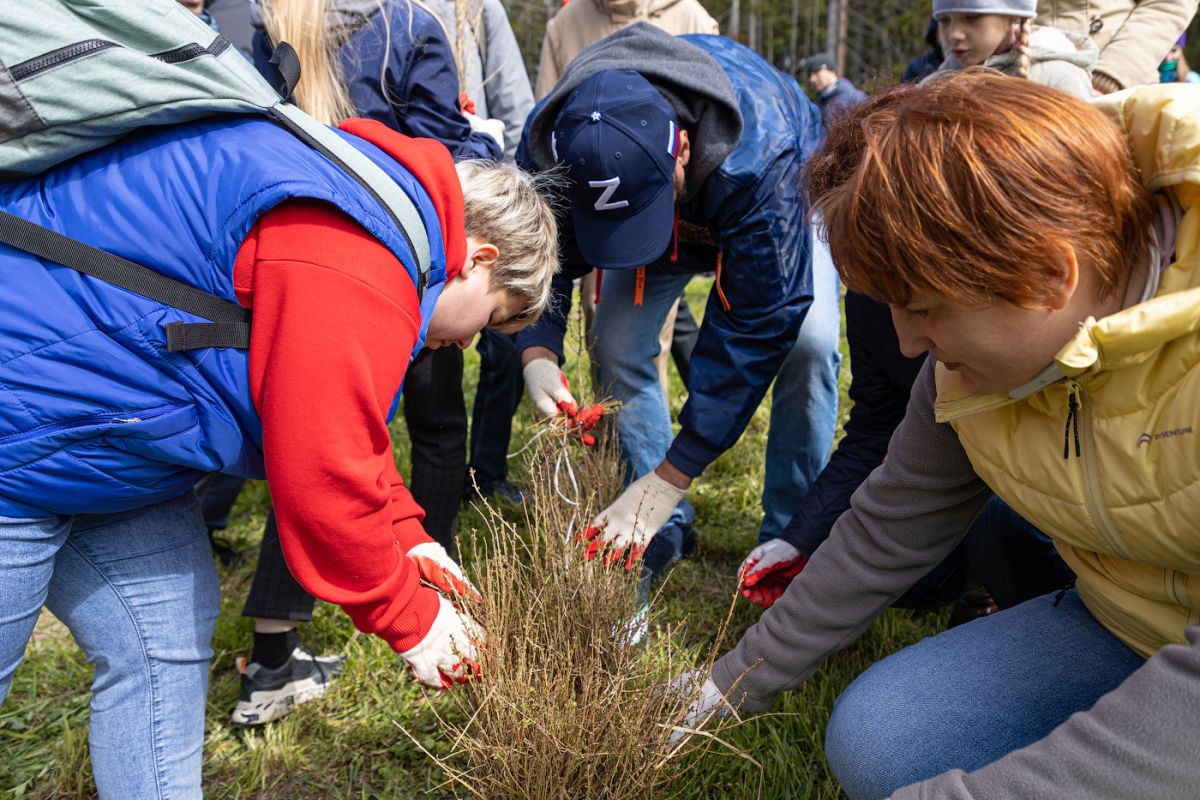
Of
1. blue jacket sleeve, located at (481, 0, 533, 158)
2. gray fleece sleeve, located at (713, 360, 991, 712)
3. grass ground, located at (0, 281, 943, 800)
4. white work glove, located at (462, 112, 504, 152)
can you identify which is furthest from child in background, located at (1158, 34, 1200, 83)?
gray fleece sleeve, located at (713, 360, 991, 712)

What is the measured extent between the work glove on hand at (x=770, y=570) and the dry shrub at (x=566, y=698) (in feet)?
1.21

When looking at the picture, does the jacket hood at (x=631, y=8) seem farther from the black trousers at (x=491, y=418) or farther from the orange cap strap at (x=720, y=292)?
the orange cap strap at (x=720, y=292)

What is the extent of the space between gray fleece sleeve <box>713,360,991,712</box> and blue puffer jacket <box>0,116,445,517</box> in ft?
3.05

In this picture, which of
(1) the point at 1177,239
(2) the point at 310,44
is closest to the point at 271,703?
(2) the point at 310,44

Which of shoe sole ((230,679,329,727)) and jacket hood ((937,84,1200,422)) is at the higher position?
jacket hood ((937,84,1200,422))

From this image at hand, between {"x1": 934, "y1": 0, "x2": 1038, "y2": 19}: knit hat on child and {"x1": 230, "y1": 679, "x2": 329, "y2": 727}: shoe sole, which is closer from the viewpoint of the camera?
{"x1": 230, "y1": 679, "x2": 329, "y2": 727}: shoe sole

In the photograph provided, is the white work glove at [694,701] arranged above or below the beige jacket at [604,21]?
below

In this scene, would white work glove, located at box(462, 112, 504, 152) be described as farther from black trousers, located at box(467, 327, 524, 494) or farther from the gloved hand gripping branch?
the gloved hand gripping branch

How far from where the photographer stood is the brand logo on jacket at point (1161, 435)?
118cm

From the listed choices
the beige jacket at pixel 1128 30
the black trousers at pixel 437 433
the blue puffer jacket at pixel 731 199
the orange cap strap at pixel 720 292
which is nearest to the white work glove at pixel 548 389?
the black trousers at pixel 437 433

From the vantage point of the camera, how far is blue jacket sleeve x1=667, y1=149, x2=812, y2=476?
2.27 meters

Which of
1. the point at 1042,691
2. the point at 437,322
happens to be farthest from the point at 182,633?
the point at 1042,691

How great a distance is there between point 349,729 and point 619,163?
1.47m

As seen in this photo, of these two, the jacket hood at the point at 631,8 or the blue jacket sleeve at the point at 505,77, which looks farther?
the jacket hood at the point at 631,8
